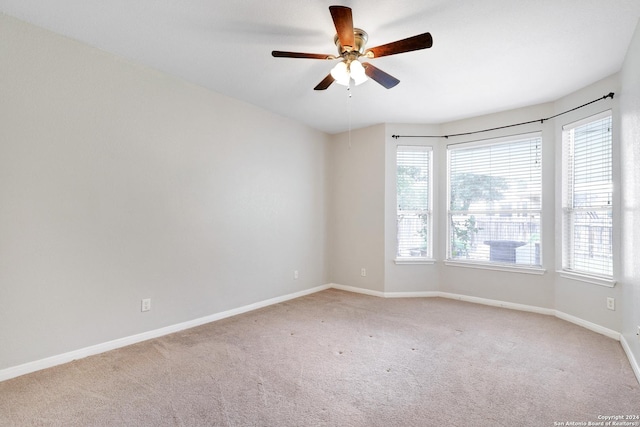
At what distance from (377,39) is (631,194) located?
7.78ft

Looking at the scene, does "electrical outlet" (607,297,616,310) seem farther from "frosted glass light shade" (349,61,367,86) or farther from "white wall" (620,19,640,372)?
"frosted glass light shade" (349,61,367,86)

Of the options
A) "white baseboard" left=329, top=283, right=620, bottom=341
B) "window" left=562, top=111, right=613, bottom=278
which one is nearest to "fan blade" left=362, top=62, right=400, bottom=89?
"window" left=562, top=111, right=613, bottom=278

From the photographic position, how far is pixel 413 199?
4.76m

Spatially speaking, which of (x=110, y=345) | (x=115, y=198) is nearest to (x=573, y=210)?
(x=115, y=198)

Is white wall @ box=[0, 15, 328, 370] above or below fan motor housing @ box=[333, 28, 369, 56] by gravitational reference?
below

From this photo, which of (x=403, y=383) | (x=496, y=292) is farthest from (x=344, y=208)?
(x=403, y=383)

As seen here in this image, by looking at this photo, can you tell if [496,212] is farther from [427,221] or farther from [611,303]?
[611,303]

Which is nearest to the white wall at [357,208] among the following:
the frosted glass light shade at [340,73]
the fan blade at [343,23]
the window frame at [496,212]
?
the window frame at [496,212]

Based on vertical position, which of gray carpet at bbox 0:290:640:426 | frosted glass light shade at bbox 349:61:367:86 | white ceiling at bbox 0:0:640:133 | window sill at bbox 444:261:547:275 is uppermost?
white ceiling at bbox 0:0:640:133

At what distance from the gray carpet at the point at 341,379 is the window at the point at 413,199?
4.87 feet

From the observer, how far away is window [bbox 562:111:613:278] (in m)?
3.19

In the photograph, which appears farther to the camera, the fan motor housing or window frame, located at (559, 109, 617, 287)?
window frame, located at (559, 109, 617, 287)

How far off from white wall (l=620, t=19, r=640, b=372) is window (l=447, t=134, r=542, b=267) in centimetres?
111

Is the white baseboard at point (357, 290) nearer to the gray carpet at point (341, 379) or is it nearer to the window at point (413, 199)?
the window at point (413, 199)
